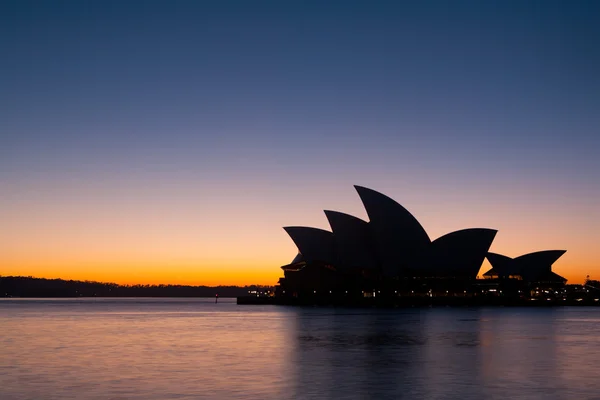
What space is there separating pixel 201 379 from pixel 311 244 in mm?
88518

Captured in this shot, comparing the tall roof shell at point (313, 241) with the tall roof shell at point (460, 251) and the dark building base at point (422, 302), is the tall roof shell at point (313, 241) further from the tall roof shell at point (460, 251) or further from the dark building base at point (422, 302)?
the tall roof shell at point (460, 251)

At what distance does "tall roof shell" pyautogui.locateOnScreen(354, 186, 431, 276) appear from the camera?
99.4 meters

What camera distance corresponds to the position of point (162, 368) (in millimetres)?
29141

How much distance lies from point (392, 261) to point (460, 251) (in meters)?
12.5

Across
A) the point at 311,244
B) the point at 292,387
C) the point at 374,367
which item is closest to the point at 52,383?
the point at 292,387

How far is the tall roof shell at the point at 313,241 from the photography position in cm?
11348

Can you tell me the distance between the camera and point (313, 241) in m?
114

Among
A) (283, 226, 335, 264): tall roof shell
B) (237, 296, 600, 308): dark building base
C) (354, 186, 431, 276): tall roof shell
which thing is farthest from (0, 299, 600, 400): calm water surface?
Result: (237, 296, 600, 308): dark building base

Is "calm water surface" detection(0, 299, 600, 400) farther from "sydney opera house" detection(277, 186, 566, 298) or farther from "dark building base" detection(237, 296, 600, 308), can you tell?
"dark building base" detection(237, 296, 600, 308)

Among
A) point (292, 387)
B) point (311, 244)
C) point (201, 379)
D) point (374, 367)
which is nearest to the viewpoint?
point (292, 387)

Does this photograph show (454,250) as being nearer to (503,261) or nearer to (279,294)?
(503,261)

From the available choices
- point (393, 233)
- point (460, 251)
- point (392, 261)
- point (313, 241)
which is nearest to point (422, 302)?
point (460, 251)

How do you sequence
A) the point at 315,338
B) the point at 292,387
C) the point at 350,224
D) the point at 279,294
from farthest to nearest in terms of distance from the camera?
1. the point at 279,294
2. the point at 350,224
3. the point at 315,338
4. the point at 292,387

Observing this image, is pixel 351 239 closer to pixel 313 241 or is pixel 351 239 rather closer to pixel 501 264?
pixel 313 241
